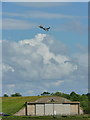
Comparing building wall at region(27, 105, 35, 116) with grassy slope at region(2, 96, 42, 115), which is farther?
grassy slope at region(2, 96, 42, 115)

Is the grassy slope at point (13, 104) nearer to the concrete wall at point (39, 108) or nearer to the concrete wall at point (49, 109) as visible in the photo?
the concrete wall at point (49, 109)

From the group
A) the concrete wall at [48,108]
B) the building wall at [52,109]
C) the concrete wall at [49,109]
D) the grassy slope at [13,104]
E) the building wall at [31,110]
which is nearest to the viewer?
the concrete wall at [48,108]

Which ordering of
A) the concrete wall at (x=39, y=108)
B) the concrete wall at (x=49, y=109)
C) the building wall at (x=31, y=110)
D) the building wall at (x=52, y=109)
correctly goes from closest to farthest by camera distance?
the concrete wall at (x=49, y=109) < the building wall at (x=52, y=109) < the building wall at (x=31, y=110) < the concrete wall at (x=39, y=108)

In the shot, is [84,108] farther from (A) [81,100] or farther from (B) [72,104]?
(A) [81,100]

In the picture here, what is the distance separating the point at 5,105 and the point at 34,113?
9.12 m

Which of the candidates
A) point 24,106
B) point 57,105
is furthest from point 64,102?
point 24,106

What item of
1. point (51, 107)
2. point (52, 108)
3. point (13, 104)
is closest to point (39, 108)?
point (51, 107)

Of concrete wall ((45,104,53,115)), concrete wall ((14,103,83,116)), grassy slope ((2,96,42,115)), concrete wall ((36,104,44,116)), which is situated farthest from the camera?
grassy slope ((2,96,42,115))

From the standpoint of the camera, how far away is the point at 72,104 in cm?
10388

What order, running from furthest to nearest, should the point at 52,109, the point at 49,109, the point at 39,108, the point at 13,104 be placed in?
the point at 13,104 < the point at 39,108 < the point at 52,109 < the point at 49,109

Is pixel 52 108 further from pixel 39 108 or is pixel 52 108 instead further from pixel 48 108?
pixel 39 108

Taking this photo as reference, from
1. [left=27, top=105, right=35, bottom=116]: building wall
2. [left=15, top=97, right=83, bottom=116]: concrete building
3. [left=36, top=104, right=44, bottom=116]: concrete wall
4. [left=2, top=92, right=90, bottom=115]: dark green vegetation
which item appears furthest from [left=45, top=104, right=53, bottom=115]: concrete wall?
[left=2, top=92, right=90, bottom=115]: dark green vegetation

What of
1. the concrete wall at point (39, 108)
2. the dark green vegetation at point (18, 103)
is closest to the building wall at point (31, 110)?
the concrete wall at point (39, 108)

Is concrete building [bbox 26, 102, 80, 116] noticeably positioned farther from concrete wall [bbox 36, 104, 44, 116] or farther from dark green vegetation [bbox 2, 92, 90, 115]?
dark green vegetation [bbox 2, 92, 90, 115]
